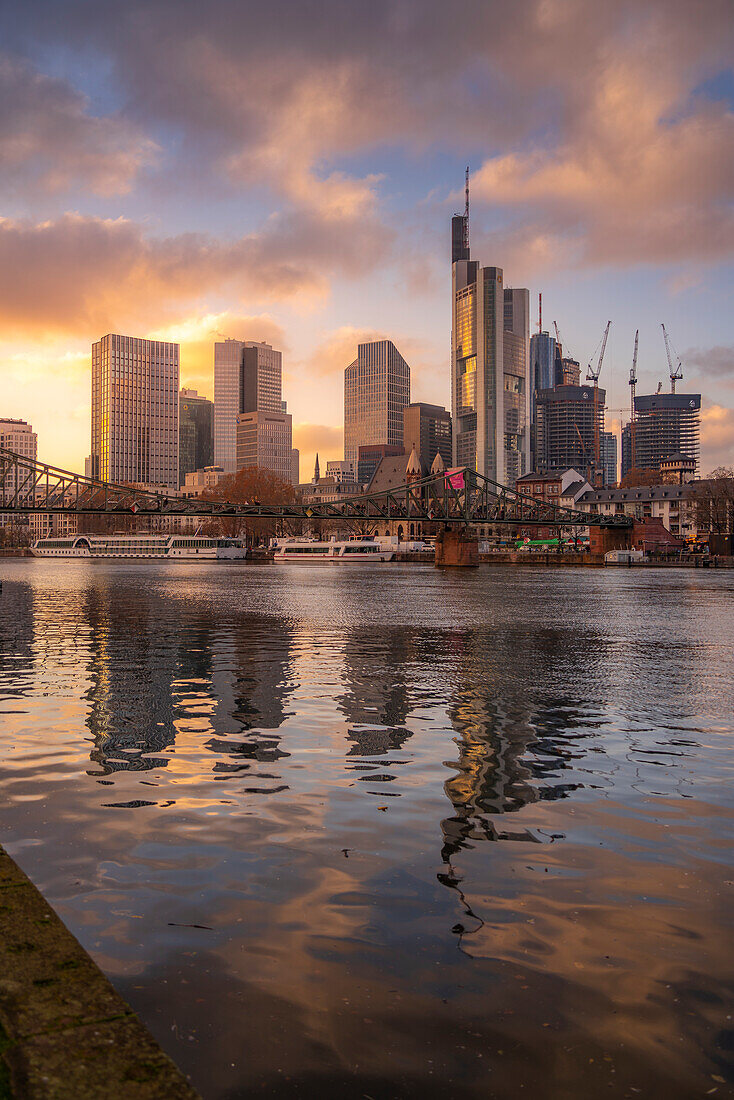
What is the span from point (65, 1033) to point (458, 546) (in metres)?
153

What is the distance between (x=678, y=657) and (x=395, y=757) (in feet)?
64.8

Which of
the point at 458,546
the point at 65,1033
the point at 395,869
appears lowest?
the point at 395,869

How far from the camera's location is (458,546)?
6176 inches

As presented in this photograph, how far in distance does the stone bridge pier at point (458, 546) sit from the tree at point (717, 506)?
151ft

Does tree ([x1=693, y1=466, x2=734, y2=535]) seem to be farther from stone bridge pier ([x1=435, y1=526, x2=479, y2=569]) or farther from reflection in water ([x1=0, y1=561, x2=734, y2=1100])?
reflection in water ([x1=0, y1=561, x2=734, y2=1100])

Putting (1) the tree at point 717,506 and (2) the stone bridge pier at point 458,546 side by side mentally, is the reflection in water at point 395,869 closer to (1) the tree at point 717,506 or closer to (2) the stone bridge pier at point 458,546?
(2) the stone bridge pier at point 458,546

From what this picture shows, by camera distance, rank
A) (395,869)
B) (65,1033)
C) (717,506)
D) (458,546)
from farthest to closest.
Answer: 1. (717,506)
2. (458,546)
3. (395,869)
4. (65,1033)

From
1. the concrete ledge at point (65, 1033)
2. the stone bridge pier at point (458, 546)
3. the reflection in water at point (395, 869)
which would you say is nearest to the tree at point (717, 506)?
the stone bridge pier at point (458, 546)

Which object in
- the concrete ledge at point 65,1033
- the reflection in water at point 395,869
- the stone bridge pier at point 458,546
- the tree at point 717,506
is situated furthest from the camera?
the tree at point 717,506

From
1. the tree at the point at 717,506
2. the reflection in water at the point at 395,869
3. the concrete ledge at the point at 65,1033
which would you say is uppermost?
the tree at the point at 717,506

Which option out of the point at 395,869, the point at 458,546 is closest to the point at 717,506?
the point at 458,546

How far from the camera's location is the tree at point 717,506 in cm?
16550

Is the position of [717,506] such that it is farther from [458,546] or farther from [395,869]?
[395,869]

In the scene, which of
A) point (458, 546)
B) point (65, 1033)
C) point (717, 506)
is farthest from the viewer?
point (717, 506)
